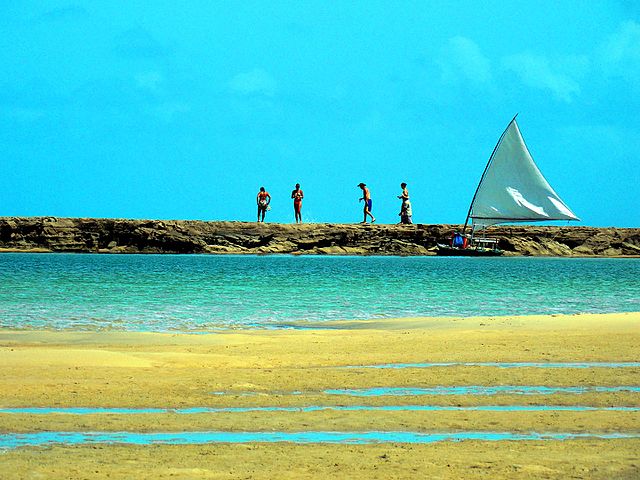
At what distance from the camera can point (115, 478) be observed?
5582 mm

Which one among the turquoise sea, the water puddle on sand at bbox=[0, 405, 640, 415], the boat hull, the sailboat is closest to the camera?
the water puddle on sand at bbox=[0, 405, 640, 415]

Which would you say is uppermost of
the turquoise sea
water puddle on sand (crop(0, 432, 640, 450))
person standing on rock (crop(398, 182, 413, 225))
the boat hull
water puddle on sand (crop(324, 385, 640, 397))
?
person standing on rock (crop(398, 182, 413, 225))

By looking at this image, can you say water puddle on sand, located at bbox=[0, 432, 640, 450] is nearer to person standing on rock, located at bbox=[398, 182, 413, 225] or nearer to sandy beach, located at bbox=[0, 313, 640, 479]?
sandy beach, located at bbox=[0, 313, 640, 479]

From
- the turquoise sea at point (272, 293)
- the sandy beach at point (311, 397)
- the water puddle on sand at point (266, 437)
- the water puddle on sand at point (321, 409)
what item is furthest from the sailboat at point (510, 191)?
the water puddle on sand at point (266, 437)

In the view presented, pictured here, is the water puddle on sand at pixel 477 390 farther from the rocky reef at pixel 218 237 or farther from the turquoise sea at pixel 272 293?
the rocky reef at pixel 218 237

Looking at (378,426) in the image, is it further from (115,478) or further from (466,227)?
(466,227)

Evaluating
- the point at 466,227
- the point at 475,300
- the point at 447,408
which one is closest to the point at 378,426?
the point at 447,408

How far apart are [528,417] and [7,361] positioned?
5.53 metres

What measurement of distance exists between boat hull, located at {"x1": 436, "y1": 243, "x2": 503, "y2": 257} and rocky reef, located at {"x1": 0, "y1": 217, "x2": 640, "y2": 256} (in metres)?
1.77

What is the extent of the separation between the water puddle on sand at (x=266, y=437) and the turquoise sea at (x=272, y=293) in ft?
27.8

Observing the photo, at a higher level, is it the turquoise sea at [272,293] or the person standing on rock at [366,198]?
the person standing on rock at [366,198]

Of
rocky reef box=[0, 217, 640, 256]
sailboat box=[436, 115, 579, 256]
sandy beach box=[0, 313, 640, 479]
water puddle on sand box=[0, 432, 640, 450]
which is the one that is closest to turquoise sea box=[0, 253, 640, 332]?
sandy beach box=[0, 313, 640, 479]

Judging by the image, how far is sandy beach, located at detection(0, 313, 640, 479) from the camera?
232 inches

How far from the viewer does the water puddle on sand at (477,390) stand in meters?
8.39
